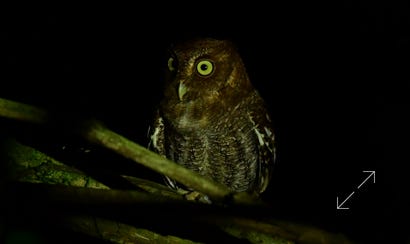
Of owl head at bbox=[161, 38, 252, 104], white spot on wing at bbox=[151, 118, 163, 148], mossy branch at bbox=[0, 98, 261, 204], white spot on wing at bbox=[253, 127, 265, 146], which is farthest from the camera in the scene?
white spot on wing at bbox=[151, 118, 163, 148]

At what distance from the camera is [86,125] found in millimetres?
1205

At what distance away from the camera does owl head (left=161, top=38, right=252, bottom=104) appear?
258cm

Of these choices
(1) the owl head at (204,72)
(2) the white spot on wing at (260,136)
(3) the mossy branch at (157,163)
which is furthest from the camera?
(2) the white spot on wing at (260,136)

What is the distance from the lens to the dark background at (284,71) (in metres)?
3.06

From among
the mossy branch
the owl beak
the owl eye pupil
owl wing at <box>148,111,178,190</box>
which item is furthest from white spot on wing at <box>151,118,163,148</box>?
the mossy branch

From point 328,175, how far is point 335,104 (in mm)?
484

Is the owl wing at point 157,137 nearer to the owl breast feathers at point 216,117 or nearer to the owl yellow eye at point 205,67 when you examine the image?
the owl breast feathers at point 216,117

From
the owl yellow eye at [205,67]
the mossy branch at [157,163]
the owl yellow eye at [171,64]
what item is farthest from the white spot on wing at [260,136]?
the mossy branch at [157,163]

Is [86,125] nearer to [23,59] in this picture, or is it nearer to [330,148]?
[23,59]

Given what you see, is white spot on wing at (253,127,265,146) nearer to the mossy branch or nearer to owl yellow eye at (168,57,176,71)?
owl yellow eye at (168,57,176,71)

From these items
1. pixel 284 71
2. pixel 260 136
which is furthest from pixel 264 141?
pixel 284 71

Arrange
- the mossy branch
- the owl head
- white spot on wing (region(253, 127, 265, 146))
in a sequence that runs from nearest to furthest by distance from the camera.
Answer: the mossy branch < the owl head < white spot on wing (region(253, 127, 265, 146))

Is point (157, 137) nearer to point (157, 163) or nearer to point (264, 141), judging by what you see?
point (264, 141)

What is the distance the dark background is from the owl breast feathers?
1.17 ft
